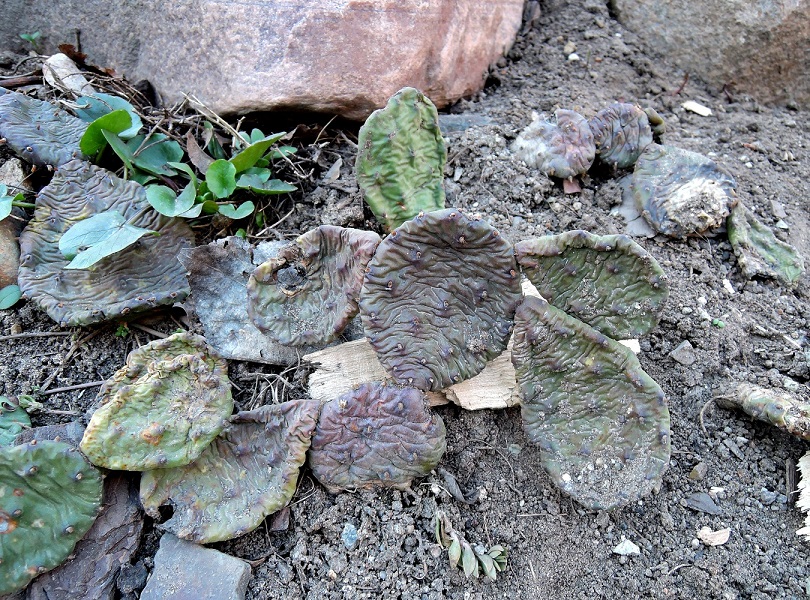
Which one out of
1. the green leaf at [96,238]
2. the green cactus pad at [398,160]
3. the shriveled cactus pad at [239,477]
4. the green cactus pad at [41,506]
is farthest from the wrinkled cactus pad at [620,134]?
the green cactus pad at [41,506]

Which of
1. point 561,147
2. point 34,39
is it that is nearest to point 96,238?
point 34,39

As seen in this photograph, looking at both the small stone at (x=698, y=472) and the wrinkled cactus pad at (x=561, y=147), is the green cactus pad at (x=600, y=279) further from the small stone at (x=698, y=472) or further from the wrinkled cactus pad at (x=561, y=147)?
the wrinkled cactus pad at (x=561, y=147)

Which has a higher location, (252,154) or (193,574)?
(252,154)

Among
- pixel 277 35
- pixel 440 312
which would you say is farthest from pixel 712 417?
pixel 277 35

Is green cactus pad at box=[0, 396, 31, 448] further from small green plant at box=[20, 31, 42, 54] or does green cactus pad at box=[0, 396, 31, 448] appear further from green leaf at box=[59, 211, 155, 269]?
small green plant at box=[20, 31, 42, 54]

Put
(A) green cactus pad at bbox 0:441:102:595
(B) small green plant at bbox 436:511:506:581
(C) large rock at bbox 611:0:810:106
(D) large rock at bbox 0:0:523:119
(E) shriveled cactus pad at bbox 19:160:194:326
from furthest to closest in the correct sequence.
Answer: (C) large rock at bbox 611:0:810:106
(D) large rock at bbox 0:0:523:119
(E) shriveled cactus pad at bbox 19:160:194:326
(B) small green plant at bbox 436:511:506:581
(A) green cactus pad at bbox 0:441:102:595

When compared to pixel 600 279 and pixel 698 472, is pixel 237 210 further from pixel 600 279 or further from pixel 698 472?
pixel 698 472

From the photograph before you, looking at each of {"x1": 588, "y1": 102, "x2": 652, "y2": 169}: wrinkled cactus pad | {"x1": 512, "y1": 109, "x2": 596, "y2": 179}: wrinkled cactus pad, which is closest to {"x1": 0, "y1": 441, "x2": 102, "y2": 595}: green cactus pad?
{"x1": 512, "y1": 109, "x2": 596, "y2": 179}: wrinkled cactus pad
